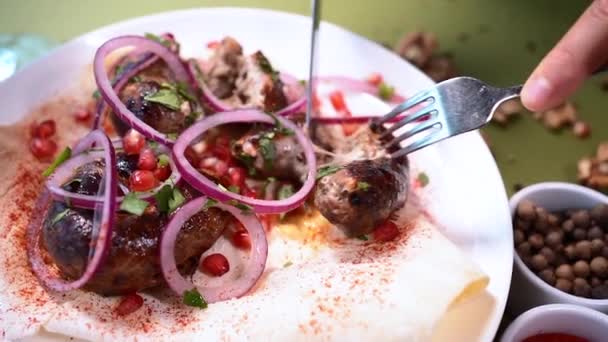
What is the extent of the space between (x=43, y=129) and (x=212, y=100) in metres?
0.90

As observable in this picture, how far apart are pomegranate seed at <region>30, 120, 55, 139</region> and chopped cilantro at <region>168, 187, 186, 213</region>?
40.2 inches

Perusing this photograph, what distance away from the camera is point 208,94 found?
3545 millimetres

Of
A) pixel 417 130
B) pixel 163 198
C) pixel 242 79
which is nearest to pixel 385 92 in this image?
pixel 417 130

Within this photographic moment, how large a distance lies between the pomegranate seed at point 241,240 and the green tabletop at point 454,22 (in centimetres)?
190

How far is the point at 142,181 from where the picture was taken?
2.90m

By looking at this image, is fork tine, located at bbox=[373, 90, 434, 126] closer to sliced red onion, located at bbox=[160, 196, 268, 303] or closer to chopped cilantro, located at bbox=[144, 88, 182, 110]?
sliced red onion, located at bbox=[160, 196, 268, 303]

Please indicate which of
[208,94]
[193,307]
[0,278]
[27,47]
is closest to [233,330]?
[193,307]

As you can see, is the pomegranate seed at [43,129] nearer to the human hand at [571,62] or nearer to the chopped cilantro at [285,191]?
the chopped cilantro at [285,191]

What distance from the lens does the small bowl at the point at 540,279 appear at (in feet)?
10.4

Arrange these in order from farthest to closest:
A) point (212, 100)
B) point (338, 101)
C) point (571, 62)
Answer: point (338, 101), point (212, 100), point (571, 62)

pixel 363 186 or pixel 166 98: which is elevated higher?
pixel 166 98

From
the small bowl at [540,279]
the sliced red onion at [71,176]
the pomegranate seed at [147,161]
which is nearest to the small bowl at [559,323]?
the small bowl at [540,279]

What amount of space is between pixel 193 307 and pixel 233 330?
10.4 inches

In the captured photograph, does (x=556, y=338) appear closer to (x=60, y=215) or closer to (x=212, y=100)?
(x=212, y=100)
